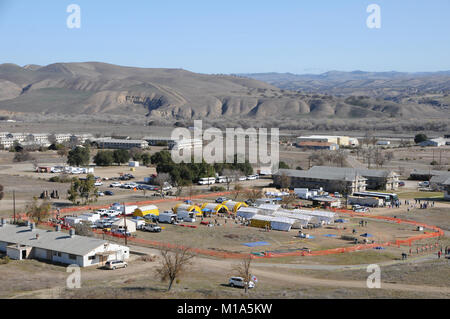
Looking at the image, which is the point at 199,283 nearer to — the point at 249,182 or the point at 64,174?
the point at 249,182

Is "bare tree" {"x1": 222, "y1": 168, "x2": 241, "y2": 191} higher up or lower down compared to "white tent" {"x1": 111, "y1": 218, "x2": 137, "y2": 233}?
higher up

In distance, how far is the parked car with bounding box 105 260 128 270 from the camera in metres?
18.4

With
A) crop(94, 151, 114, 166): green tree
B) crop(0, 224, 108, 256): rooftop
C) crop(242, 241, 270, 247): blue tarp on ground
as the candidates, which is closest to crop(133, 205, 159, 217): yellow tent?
crop(0, 224, 108, 256): rooftop

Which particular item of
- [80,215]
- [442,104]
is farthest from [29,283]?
[442,104]

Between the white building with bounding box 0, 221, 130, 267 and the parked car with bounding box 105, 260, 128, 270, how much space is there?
1.25ft

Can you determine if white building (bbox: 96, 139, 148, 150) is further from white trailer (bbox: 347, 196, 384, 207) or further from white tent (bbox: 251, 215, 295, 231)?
white tent (bbox: 251, 215, 295, 231)

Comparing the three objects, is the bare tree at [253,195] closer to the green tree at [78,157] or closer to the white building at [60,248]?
the white building at [60,248]

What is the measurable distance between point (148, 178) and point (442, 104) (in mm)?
132925

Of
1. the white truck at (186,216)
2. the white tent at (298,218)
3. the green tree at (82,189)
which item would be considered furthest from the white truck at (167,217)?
the green tree at (82,189)

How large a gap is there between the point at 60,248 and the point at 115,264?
219 centimetres

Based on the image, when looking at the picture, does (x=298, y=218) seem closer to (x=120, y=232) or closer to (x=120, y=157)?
(x=120, y=232)

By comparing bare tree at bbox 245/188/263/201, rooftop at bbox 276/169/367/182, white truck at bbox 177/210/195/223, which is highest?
rooftop at bbox 276/169/367/182

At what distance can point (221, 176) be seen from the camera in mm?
42219

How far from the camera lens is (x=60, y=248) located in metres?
19.2
